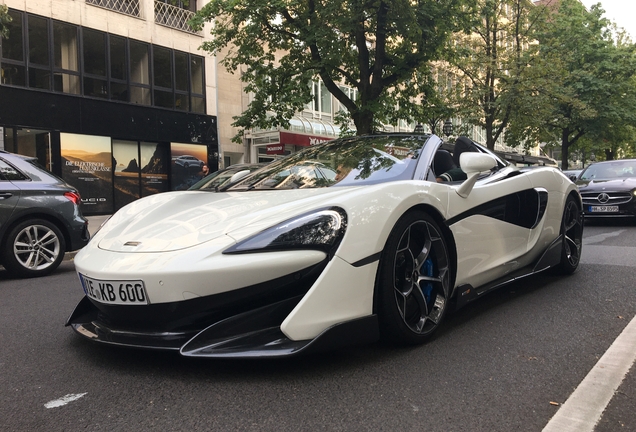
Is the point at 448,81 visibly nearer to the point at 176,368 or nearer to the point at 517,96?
the point at 517,96

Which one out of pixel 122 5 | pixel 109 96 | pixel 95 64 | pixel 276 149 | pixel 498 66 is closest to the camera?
pixel 95 64

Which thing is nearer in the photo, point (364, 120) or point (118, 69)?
point (364, 120)

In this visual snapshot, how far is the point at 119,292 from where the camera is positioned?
98.0 inches

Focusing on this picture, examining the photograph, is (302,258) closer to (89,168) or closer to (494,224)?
(494,224)

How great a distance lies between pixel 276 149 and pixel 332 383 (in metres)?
21.5

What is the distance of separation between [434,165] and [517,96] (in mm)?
19251

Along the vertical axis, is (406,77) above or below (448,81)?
below

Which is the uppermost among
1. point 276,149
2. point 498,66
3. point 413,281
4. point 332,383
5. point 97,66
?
point 498,66

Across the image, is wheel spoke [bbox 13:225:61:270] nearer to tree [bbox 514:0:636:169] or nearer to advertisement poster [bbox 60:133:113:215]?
A: advertisement poster [bbox 60:133:113:215]

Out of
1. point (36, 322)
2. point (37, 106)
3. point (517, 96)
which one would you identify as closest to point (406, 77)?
point (517, 96)

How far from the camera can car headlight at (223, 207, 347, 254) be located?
2.46 metres

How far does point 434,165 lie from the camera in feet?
11.8

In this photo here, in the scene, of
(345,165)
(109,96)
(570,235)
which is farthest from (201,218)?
(109,96)

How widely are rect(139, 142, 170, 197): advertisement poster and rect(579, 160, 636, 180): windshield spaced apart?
1401 centimetres
